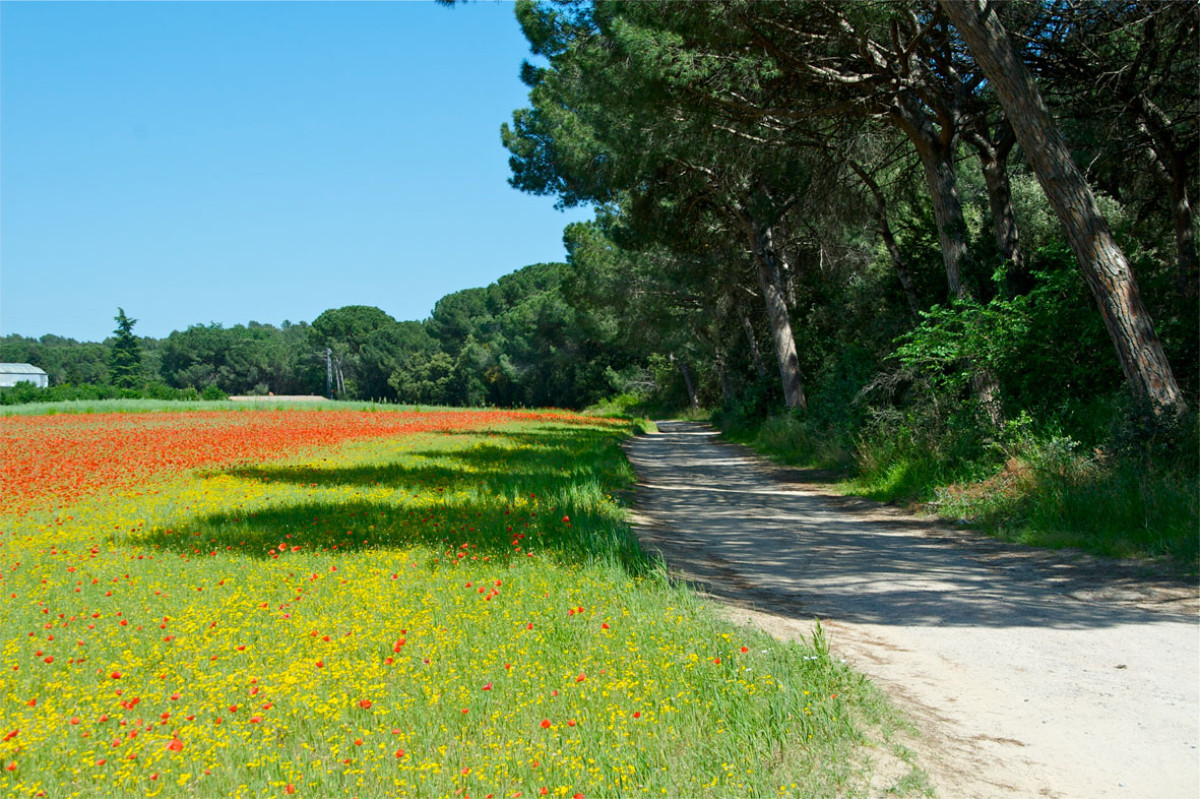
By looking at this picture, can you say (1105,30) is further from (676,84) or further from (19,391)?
(19,391)

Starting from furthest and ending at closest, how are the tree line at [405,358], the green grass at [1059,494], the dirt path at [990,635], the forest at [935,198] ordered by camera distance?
the tree line at [405,358] < the forest at [935,198] < the green grass at [1059,494] < the dirt path at [990,635]

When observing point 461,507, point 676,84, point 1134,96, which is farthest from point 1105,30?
point 461,507

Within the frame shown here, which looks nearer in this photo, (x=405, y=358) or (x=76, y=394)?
(x=76, y=394)

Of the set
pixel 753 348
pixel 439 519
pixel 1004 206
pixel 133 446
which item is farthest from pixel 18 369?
pixel 1004 206

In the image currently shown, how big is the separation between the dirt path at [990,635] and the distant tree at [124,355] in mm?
85527

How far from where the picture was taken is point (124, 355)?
8450 cm

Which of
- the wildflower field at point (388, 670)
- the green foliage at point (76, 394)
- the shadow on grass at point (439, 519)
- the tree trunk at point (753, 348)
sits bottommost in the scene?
the wildflower field at point (388, 670)

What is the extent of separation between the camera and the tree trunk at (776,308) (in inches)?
1014

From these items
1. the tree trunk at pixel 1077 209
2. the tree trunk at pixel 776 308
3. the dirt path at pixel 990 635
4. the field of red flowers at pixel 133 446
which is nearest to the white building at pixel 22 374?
the field of red flowers at pixel 133 446

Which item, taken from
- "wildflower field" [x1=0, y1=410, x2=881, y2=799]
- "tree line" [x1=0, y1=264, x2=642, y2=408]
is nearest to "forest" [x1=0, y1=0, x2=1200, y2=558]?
"wildflower field" [x1=0, y1=410, x2=881, y2=799]

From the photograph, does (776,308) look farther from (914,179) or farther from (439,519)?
(439,519)

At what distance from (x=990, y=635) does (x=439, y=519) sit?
5871 mm

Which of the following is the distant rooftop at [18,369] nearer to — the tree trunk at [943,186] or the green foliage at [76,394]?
the green foliage at [76,394]

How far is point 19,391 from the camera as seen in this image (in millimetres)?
49719
